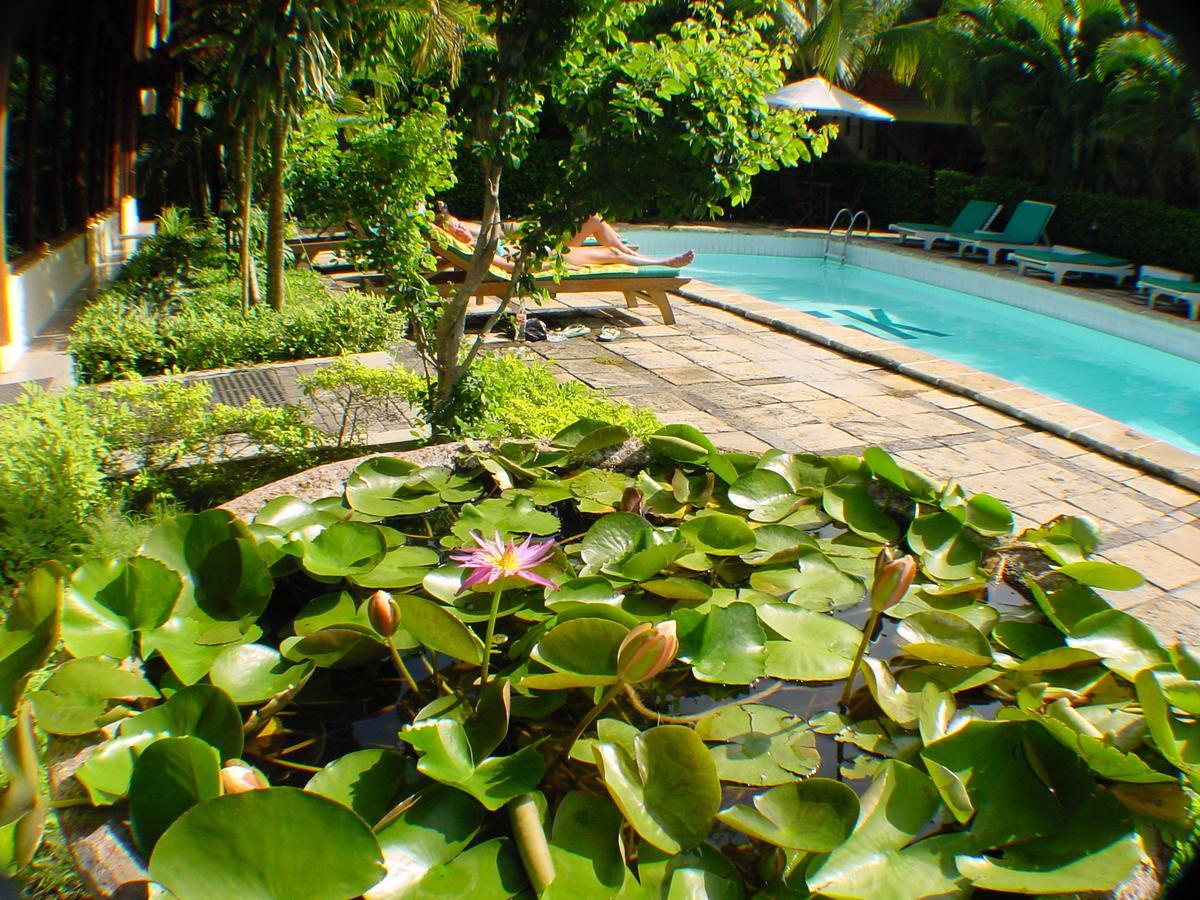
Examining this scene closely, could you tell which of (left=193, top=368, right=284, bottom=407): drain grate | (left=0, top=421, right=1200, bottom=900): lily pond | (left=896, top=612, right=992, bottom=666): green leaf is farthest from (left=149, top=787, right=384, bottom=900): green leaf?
(left=193, top=368, right=284, bottom=407): drain grate

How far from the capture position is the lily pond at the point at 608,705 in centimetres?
133

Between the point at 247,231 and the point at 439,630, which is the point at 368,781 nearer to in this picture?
the point at 439,630

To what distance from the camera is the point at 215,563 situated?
1.99 m

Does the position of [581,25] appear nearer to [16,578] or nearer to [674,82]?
[674,82]

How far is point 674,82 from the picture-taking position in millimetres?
3162

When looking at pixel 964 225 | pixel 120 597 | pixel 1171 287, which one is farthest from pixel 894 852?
pixel 964 225

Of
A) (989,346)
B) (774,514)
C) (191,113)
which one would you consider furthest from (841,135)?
(774,514)

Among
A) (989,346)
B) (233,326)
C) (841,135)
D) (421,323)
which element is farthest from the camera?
(841,135)

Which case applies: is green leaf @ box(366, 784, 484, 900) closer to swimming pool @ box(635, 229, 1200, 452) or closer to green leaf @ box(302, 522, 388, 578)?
green leaf @ box(302, 522, 388, 578)

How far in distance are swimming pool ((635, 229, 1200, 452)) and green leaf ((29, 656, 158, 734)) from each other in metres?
7.05

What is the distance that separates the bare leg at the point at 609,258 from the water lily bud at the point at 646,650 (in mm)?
6859

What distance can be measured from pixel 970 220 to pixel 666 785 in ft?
43.3

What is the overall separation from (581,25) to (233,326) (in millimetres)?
3099

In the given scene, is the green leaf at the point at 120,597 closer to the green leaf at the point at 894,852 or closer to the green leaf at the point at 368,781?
the green leaf at the point at 368,781
